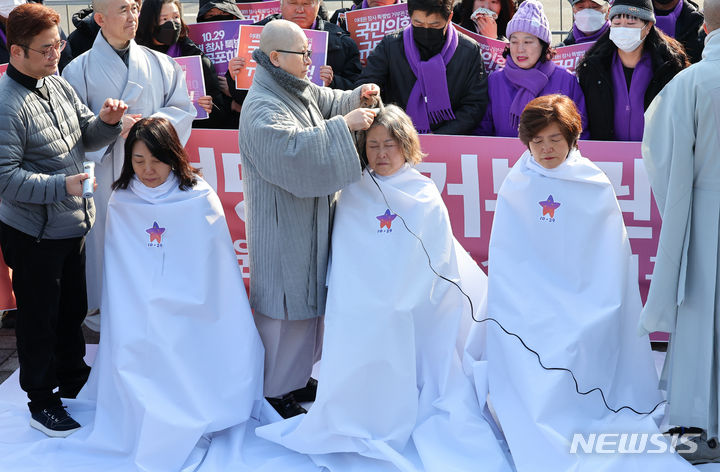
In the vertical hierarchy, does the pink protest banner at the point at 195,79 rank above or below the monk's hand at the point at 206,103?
above

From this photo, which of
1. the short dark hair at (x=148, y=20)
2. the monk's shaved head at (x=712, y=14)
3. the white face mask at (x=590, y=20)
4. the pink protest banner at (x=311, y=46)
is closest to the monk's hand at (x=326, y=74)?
the pink protest banner at (x=311, y=46)

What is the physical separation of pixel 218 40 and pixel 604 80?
262 cm

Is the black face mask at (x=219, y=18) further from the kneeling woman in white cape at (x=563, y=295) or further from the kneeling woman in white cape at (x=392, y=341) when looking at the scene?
the kneeling woman in white cape at (x=563, y=295)

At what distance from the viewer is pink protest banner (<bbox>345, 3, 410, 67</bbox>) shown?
634 cm

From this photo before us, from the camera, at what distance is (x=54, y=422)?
14.7 ft

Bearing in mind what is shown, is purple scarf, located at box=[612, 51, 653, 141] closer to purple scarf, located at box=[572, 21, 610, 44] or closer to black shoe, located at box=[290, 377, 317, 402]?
purple scarf, located at box=[572, 21, 610, 44]

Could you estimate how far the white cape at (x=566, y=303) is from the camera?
13.5 feet

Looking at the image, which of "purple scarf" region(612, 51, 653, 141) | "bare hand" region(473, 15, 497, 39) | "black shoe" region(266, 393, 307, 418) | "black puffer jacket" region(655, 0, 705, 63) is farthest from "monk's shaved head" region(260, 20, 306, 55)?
"black puffer jacket" region(655, 0, 705, 63)

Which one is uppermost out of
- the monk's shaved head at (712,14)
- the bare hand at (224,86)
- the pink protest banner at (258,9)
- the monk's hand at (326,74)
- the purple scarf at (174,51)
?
the pink protest banner at (258,9)

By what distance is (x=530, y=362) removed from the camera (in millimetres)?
4145

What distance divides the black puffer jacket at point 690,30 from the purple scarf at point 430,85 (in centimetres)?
167

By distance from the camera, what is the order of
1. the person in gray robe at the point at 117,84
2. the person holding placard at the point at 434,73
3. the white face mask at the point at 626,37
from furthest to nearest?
the person holding placard at the point at 434,73, the white face mask at the point at 626,37, the person in gray robe at the point at 117,84

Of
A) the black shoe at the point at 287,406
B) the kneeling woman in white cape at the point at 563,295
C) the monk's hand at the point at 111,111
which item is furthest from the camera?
the black shoe at the point at 287,406

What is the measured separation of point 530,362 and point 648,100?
2.05 metres
